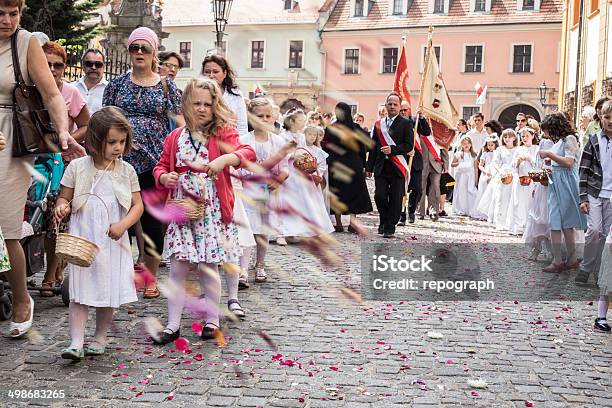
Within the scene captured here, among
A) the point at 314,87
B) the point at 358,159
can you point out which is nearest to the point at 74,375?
the point at 358,159

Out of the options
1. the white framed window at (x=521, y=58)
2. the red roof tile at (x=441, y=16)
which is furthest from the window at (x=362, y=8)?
the white framed window at (x=521, y=58)

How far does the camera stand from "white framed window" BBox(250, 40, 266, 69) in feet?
159

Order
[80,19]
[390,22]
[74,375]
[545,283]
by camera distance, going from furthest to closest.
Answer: [390,22], [80,19], [545,283], [74,375]

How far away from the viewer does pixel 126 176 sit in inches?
219

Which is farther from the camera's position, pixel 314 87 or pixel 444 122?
pixel 314 87

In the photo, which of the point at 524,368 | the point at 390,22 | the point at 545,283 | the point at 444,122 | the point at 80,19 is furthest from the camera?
the point at 390,22

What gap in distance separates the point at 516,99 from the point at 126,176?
150 ft

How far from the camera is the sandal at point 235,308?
673 cm

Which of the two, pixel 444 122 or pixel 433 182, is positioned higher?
pixel 444 122

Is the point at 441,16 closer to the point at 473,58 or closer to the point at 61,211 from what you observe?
the point at 473,58

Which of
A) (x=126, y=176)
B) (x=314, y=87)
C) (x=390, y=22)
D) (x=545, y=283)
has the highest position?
(x=390, y=22)

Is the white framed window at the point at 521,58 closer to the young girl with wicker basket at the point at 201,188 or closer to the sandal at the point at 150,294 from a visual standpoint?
the sandal at the point at 150,294

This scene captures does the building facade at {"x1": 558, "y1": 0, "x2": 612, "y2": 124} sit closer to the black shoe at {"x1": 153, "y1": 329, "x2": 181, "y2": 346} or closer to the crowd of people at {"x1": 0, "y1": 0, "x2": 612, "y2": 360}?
the crowd of people at {"x1": 0, "y1": 0, "x2": 612, "y2": 360}

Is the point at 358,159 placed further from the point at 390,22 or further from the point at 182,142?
the point at 390,22
